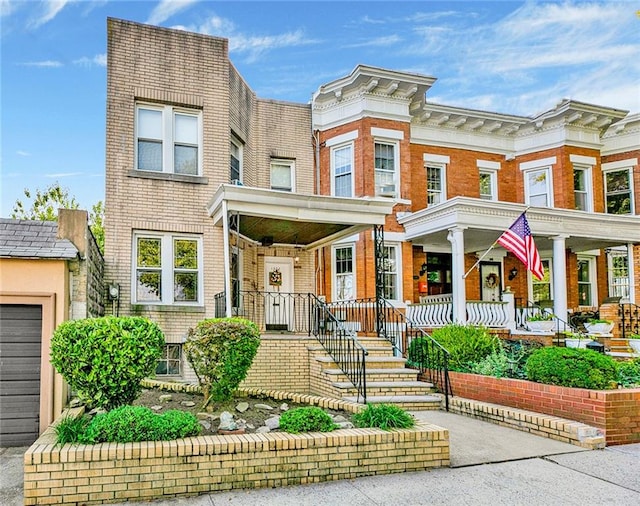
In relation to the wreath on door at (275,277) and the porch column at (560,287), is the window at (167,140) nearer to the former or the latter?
the wreath on door at (275,277)

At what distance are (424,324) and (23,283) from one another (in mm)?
9782

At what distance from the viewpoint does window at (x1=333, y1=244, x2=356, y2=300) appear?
14.2m

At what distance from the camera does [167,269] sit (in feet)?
37.3

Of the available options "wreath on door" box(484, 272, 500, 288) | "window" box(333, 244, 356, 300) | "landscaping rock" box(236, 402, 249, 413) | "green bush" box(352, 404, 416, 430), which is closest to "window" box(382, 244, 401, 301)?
"window" box(333, 244, 356, 300)

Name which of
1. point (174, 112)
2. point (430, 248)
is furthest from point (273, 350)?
point (430, 248)

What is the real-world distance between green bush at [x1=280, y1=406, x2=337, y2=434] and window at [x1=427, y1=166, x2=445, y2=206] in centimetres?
1104

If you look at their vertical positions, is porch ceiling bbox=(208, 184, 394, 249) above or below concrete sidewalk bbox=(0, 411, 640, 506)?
above

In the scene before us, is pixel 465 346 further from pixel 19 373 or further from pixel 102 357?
pixel 19 373

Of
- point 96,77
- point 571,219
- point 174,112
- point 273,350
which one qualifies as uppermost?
point 96,77

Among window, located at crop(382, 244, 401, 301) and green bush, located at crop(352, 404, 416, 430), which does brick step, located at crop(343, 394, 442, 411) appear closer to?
green bush, located at crop(352, 404, 416, 430)

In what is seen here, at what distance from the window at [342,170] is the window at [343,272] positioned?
1.64 m

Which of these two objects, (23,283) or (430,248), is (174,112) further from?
(430,248)

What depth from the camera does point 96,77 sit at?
12453mm

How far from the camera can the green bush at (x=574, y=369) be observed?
695cm
